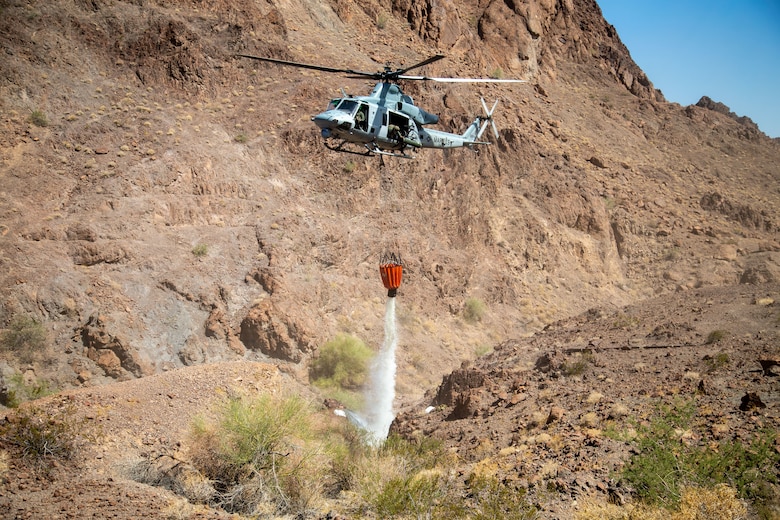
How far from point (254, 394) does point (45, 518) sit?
26.7ft

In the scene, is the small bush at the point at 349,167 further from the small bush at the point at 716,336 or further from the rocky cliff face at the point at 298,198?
the small bush at the point at 716,336

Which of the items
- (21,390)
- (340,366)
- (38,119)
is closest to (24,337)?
(21,390)

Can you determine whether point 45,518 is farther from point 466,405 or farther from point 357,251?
point 357,251

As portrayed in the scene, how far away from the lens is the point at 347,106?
21.7 m

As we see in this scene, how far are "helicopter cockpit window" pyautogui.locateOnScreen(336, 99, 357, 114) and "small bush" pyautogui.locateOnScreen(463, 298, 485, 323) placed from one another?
17985mm

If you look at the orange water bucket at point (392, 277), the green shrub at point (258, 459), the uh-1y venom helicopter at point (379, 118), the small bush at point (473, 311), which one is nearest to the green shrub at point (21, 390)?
the green shrub at point (258, 459)

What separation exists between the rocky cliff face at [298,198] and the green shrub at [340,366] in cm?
68

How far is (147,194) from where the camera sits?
32156mm

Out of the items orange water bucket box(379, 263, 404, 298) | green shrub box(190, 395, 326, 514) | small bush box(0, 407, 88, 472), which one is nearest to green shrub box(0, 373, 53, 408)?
small bush box(0, 407, 88, 472)

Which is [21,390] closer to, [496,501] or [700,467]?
[496,501]

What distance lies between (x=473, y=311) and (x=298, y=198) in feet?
36.3

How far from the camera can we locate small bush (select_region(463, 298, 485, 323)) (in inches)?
1457

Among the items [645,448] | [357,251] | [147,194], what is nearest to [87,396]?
[645,448]

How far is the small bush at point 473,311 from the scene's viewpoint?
3700cm
